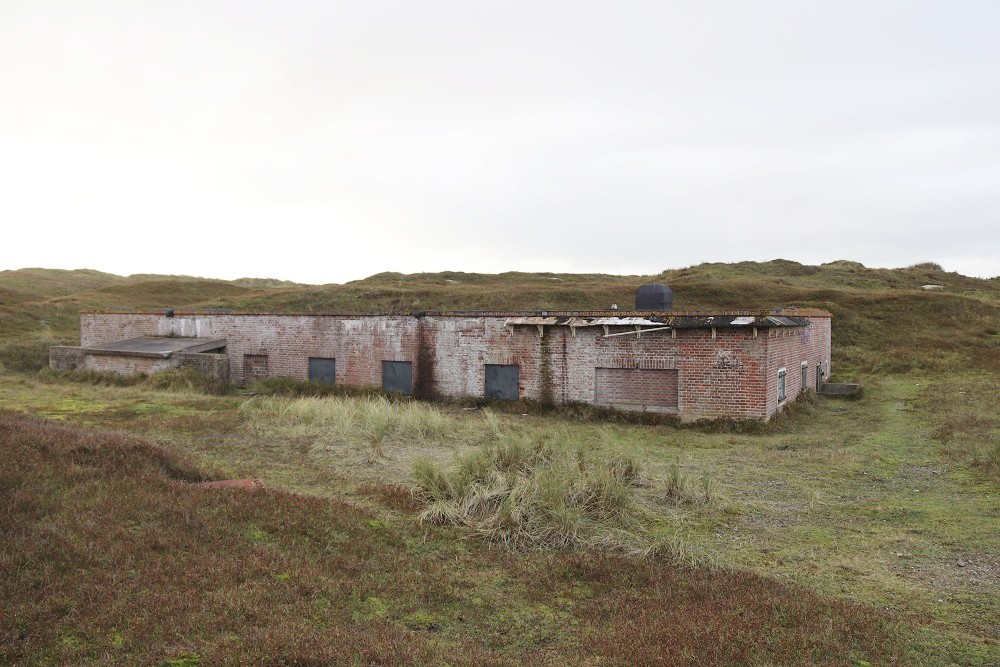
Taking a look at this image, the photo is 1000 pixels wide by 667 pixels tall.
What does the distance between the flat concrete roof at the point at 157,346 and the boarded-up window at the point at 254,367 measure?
1.15 m

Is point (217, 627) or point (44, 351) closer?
point (217, 627)

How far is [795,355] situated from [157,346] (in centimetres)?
2085

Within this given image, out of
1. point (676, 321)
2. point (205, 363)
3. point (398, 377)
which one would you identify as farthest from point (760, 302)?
point (205, 363)

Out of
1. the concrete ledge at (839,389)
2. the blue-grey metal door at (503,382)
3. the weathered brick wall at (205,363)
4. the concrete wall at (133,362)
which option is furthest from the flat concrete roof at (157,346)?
the concrete ledge at (839,389)

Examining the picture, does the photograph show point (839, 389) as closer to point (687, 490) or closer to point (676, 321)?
point (676, 321)

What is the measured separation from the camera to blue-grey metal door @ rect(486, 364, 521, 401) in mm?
18562

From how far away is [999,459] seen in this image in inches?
417

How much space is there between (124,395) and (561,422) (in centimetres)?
1249

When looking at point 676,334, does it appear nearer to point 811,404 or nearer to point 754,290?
point 811,404

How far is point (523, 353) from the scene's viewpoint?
60.3 feet

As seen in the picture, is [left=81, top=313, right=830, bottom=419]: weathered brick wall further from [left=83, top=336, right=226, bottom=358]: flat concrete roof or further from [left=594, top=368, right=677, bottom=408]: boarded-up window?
[left=83, top=336, right=226, bottom=358]: flat concrete roof

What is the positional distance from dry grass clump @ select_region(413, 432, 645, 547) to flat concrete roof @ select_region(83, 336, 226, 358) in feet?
52.0

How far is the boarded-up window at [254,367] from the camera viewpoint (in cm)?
2273

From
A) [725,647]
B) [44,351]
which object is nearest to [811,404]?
[725,647]
